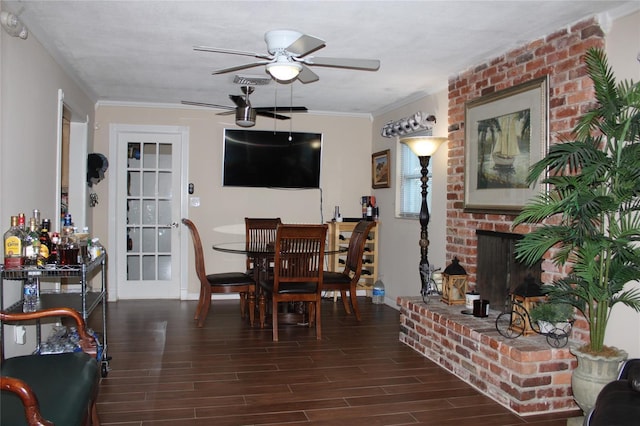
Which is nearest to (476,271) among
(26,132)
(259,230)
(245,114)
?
(245,114)

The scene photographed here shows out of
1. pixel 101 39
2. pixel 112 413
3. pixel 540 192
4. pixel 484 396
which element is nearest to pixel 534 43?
pixel 540 192

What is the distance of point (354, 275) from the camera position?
17.0 ft

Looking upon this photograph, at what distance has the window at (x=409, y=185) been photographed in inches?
219

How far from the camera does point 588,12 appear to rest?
307 centimetres

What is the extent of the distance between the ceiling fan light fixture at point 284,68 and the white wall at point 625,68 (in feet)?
6.06

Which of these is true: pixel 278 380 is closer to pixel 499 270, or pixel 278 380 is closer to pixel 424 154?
pixel 499 270

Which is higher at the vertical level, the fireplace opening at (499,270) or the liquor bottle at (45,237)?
the liquor bottle at (45,237)

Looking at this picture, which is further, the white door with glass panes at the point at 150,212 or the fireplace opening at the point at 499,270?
the white door with glass panes at the point at 150,212

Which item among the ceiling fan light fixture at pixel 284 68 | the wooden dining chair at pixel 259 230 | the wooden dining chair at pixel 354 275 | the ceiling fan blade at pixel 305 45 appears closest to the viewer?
the ceiling fan blade at pixel 305 45

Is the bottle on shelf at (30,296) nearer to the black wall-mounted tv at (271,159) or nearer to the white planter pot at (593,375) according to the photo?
the white planter pot at (593,375)

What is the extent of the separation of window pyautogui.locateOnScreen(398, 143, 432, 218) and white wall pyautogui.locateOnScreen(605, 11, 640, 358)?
2589 mm

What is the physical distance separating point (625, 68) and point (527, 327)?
160 cm

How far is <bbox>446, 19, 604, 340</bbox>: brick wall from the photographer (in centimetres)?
320

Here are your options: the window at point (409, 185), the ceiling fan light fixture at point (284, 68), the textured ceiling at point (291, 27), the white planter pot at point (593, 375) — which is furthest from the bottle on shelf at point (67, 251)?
the window at point (409, 185)
